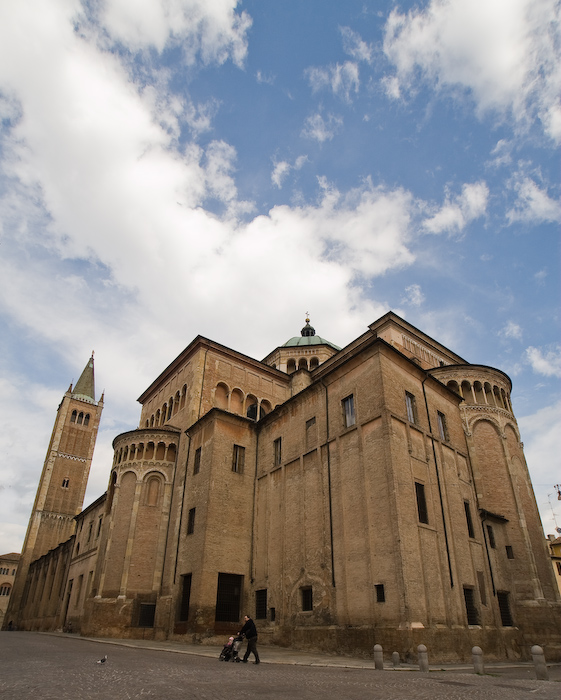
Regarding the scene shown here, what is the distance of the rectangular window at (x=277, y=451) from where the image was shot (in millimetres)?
24322

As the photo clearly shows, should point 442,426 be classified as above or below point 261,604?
above

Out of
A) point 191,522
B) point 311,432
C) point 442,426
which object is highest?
point 442,426

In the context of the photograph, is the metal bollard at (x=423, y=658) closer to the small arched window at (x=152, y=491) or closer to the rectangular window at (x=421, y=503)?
the rectangular window at (x=421, y=503)

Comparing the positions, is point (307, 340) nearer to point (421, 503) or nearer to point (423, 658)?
point (421, 503)

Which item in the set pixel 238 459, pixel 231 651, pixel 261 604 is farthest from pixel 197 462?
pixel 231 651

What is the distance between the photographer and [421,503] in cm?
1820

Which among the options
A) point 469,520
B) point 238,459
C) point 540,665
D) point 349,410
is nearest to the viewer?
point 540,665

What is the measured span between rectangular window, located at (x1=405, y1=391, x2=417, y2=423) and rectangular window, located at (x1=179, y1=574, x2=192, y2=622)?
13216 millimetres

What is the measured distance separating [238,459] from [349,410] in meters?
7.91

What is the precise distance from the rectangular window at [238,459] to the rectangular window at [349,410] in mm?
7528

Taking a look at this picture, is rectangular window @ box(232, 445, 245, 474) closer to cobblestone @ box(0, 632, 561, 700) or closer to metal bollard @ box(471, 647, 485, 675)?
cobblestone @ box(0, 632, 561, 700)

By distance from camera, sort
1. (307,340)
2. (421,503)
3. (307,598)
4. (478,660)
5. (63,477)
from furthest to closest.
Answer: (63,477) → (307,340) → (307,598) → (421,503) → (478,660)

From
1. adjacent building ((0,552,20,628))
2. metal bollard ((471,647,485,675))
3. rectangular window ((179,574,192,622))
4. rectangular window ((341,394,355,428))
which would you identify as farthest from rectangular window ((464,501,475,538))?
adjacent building ((0,552,20,628))

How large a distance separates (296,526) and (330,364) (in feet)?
46.9
